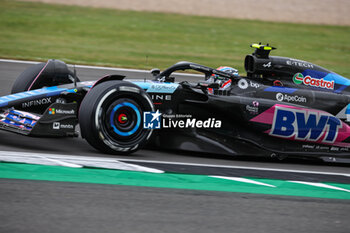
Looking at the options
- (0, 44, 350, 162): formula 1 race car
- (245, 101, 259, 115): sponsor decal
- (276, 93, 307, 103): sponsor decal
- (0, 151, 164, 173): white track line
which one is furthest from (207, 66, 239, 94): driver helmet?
(0, 151, 164, 173): white track line

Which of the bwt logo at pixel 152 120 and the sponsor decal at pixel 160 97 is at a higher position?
the sponsor decal at pixel 160 97

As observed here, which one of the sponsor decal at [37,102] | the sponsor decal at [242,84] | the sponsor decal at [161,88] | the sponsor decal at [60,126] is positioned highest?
the sponsor decal at [242,84]

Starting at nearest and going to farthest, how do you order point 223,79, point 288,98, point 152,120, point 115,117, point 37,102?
point 115,117 → point 152,120 → point 37,102 → point 288,98 → point 223,79

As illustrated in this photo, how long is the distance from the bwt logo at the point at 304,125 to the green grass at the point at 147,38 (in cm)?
756

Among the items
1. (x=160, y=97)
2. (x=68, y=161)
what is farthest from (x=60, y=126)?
(x=160, y=97)

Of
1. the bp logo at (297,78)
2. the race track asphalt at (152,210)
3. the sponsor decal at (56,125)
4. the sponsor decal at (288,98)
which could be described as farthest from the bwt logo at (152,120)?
the bp logo at (297,78)

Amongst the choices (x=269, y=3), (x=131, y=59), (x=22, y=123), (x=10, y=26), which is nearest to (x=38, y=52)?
(x=131, y=59)

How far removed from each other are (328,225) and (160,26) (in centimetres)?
1656

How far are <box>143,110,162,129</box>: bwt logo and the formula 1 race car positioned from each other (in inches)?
0.4

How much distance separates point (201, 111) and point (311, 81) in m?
1.81

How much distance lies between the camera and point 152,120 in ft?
20.3

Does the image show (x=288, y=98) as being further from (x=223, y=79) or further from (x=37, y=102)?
(x=37, y=102)

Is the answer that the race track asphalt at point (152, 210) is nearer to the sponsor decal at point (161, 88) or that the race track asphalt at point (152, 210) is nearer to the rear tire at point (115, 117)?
the rear tire at point (115, 117)

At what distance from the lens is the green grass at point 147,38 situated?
15195mm
